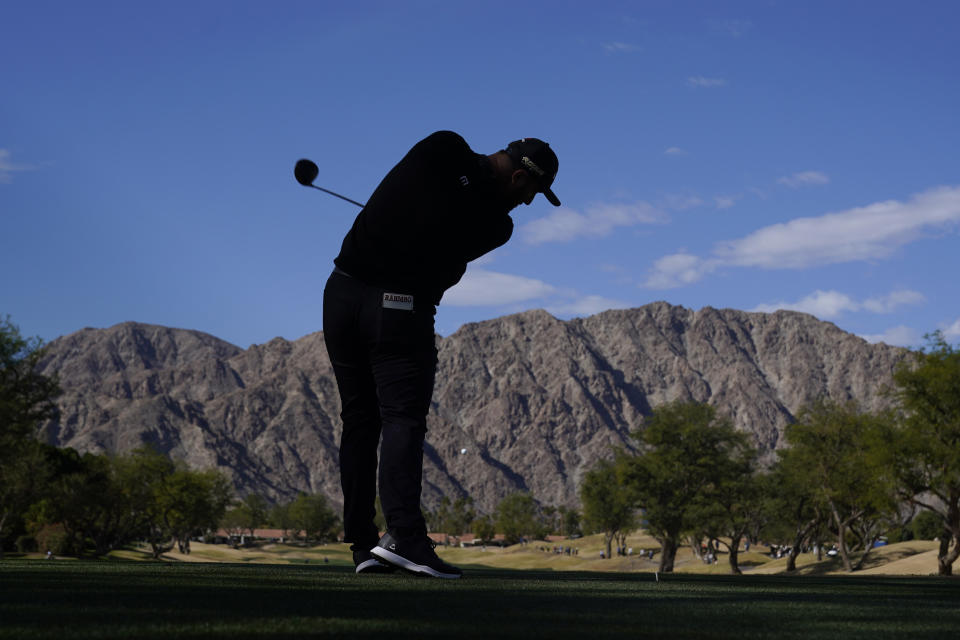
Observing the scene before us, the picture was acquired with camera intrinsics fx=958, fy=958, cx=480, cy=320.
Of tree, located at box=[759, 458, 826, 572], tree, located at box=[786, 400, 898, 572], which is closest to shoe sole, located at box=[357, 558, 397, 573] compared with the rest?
tree, located at box=[786, 400, 898, 572]

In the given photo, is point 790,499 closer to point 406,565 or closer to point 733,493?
point 733,493

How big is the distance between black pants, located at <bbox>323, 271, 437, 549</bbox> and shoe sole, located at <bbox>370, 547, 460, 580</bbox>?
161mm

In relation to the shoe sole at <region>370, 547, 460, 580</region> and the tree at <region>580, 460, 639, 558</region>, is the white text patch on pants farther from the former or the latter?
the tree at <region>580, 460, 639, 558</region>

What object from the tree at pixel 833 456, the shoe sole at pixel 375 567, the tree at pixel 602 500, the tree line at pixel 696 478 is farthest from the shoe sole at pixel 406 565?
the tree at pixel 602 500

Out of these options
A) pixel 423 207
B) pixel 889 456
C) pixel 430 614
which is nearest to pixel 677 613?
pixel 430 614

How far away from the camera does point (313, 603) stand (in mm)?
3596

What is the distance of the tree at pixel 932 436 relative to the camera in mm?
37781

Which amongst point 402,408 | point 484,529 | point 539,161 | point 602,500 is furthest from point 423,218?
point 484,529

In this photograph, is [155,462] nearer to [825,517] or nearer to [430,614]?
[825,517]

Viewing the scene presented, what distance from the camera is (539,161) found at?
5.66 m

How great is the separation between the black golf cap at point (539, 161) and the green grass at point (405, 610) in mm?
2317

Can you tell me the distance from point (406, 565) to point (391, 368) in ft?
3.62

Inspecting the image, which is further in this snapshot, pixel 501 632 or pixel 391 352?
pixel 391 352

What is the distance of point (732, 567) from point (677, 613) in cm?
7446
